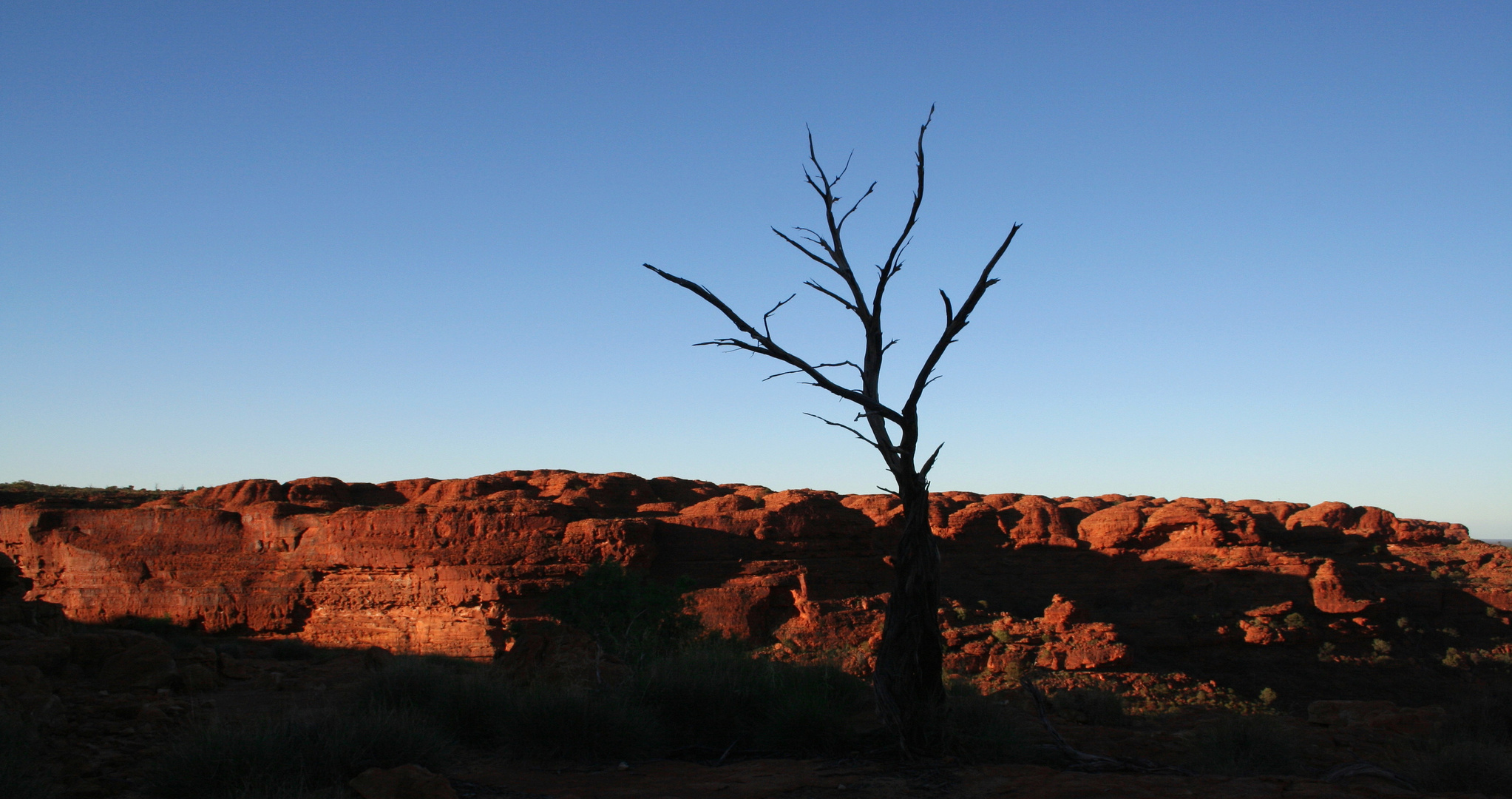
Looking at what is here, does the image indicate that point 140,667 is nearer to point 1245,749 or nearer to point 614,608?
point 614,608

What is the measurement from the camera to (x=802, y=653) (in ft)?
71.4

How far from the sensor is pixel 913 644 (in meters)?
7.25

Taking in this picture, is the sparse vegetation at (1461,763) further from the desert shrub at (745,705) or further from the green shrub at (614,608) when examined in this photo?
the green shrub at (614,608)

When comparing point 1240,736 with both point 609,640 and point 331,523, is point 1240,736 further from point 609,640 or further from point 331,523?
point 331,523

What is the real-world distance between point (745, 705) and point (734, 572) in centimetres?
1792

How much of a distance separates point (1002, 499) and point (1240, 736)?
31.3m

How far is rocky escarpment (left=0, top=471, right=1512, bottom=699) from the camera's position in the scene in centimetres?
2491

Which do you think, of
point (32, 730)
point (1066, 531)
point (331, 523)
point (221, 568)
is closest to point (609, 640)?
point (32, 730)

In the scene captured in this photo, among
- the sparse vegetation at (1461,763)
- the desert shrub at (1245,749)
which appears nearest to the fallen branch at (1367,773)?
the sparse vegetation at (1461,763)

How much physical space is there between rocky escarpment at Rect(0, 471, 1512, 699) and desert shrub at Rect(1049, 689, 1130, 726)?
10300mm

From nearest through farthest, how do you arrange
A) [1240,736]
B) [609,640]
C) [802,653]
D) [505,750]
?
[505,750]
[1240,736]
[609,640]
[802,653]

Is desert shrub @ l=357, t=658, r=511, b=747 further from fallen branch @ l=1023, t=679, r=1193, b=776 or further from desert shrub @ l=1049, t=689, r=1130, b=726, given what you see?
desert shrub @ l=1049, t=689, r=1130, b=726

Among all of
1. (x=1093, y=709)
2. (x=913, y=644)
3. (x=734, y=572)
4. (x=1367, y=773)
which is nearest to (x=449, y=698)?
(x=913, y=644)

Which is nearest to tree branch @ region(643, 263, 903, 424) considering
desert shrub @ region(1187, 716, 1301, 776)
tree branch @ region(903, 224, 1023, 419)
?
tree branch @ region(903, 224, 1023, 419)
